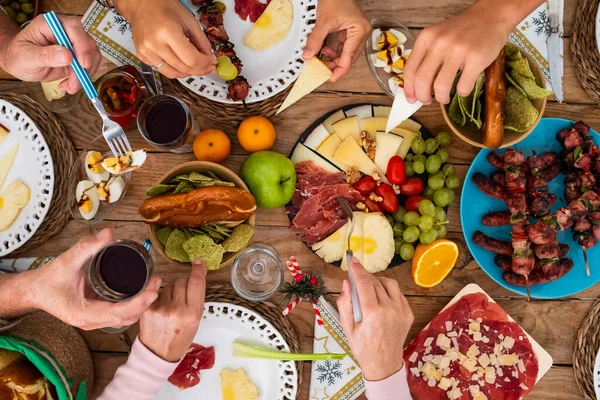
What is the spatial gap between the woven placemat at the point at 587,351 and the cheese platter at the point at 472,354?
4.6 inches

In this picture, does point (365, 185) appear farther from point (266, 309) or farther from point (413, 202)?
point (266, 309)

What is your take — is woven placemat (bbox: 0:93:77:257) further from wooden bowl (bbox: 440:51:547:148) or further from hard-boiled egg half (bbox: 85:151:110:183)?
wooden bowl (bbox: 440:51:547:148)

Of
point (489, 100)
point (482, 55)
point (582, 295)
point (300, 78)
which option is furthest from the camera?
point (582, 295)

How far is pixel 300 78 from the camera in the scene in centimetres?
155

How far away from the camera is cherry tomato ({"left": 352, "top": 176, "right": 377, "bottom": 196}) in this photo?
5.29 feet

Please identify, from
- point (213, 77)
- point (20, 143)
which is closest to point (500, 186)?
point (213, 77)

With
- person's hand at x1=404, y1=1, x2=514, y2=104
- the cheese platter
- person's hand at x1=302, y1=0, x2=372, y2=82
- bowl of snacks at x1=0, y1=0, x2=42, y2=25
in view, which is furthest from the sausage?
bowl of snacks at x1=0, y1=0, x2=42, y2=25

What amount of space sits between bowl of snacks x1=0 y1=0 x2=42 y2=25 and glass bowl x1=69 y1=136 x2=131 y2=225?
47cm

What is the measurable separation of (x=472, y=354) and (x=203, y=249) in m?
0.94

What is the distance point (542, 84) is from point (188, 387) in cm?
142

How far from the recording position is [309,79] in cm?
154

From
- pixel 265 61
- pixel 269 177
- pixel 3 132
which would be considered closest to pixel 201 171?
pixel 269 177

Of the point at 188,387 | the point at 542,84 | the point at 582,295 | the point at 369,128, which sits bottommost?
the point at 188,387

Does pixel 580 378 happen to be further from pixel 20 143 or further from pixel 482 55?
pixel 20 143
